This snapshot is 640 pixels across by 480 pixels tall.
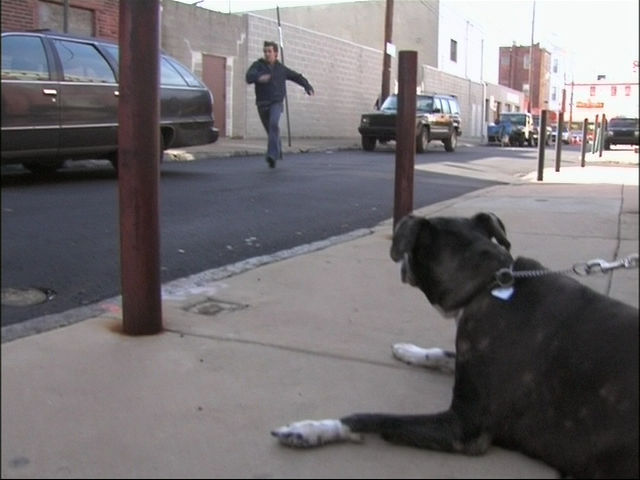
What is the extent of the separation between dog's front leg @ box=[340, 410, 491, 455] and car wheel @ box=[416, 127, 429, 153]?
18285mm

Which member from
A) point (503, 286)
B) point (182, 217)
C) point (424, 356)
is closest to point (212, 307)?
point (424, 356)

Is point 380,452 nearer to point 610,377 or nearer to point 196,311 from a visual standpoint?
point 610,377

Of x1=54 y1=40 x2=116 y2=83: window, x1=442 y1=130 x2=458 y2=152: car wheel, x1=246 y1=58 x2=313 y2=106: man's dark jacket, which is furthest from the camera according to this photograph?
x1=442 y1=130 x2=458 y2=152: car wheel

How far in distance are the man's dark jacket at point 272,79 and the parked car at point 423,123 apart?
309 inches

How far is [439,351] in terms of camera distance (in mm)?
3193

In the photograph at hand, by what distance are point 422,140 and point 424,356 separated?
18158mm

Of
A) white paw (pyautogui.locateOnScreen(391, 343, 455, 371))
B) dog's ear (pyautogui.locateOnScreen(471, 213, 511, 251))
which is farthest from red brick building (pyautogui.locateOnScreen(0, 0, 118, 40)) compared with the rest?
dog's ear (pyautogui.locateOnScreen(471, 213, 511, 251))

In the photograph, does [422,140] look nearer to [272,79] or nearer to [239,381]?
[272,79]

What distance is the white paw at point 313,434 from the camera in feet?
7.99

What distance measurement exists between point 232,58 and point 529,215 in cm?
1656

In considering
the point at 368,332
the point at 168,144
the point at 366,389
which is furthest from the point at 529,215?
the point at 168,144

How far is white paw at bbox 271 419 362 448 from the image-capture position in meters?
2.44

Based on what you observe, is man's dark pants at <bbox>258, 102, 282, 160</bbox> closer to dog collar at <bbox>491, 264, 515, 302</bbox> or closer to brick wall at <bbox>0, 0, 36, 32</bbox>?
brick wall at <bbox>0, 0, 36, 32</bbox>

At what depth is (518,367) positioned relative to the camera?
233 cm
